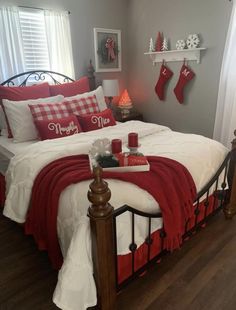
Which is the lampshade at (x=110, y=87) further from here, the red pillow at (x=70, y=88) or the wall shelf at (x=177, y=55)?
the wall shelf at (x=177, y=55)

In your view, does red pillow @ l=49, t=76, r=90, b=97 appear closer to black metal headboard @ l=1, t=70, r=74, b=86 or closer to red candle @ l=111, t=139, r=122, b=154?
black metal headboard @ l=1, t=70, r=74, b=86

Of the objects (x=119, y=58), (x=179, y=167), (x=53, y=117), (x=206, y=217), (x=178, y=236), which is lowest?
(x=206, y=217)

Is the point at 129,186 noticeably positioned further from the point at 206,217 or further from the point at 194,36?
the point at 194,36

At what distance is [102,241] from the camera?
1.16 metres

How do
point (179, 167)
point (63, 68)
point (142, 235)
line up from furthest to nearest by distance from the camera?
point (63, 68) → point (179, 167) → point (142, 235)

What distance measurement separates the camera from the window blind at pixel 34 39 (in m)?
2.82

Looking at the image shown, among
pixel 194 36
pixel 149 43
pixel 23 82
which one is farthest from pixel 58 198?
pixel 149 43

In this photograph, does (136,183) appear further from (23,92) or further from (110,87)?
(110,87)

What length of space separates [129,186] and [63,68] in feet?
7.71

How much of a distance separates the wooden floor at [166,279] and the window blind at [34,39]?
2.02 meters

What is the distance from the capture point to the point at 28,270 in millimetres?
1766

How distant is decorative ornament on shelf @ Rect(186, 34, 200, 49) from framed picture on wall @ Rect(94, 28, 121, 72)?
1.12 meters

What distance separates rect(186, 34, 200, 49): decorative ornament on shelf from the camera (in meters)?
3.04

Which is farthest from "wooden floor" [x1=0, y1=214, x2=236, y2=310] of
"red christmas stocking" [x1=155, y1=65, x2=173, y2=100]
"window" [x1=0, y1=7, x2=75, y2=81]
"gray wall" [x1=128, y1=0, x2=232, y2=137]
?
"red christmas stocking" [x1=155, y1=65, x2=173, y2=100]
